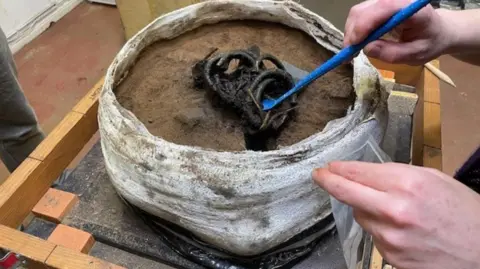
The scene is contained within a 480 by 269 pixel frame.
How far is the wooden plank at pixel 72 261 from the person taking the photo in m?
0.73

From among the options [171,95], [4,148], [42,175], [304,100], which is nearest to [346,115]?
[304,100]

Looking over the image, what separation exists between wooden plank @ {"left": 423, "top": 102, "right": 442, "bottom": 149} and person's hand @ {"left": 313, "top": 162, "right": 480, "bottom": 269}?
0.46 metres

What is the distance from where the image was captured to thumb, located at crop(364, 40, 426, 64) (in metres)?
0.78

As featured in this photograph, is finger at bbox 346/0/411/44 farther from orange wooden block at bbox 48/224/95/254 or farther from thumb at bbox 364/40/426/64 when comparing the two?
orange wooden block at bbox 48/224/95/254

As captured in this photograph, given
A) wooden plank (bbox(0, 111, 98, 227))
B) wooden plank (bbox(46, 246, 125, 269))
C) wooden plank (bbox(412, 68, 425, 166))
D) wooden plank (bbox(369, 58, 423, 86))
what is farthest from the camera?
wooden plank (bbox(369, 58, 423, 86))

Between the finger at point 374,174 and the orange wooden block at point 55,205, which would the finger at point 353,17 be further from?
the orange wooden block at point 55,205

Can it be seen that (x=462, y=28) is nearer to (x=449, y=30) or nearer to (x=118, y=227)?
(x=449, y=30)

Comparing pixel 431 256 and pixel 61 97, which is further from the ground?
pixel 431 256

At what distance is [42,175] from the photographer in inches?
36.4

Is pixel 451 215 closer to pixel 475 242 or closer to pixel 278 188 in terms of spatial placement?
pixel 475 242

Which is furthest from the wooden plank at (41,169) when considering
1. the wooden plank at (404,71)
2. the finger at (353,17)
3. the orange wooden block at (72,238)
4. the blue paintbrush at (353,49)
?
the wooden plank at (404,71)

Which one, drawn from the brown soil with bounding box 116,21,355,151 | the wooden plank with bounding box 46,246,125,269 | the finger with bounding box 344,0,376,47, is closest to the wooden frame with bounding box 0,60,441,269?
the wooden plank with bounding box 46,246,125,269

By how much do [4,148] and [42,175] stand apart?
48 cm

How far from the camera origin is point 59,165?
961 millimetres
